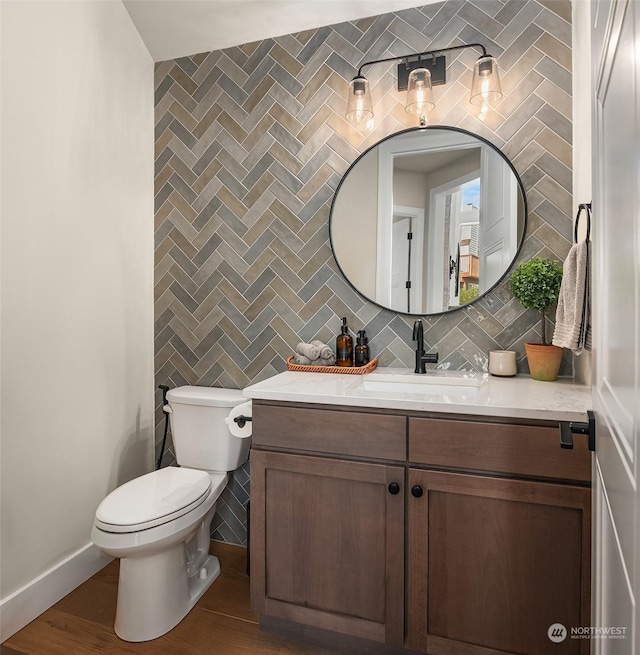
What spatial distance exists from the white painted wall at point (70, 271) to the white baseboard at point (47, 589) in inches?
1.1

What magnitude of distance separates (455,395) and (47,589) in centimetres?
173

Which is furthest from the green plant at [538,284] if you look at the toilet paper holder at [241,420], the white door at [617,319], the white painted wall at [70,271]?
the white painted wall at [70,271]

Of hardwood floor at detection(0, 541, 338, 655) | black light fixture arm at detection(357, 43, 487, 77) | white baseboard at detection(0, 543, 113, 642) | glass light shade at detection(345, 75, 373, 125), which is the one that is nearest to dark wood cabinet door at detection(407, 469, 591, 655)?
hardwood floor at detection(0, 541, 338, 655)

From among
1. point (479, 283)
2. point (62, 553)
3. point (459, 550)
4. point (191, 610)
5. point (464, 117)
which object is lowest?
point (191, 610)

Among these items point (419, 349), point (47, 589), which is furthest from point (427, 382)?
point (47, 589)

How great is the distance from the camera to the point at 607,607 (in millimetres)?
803

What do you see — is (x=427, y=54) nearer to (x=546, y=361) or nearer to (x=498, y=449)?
(x=546, y=361)

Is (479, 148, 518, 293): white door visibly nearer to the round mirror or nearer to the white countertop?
the round mirror

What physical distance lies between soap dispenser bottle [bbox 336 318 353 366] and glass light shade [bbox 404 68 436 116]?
977 millimetres

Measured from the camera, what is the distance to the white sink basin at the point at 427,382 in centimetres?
176

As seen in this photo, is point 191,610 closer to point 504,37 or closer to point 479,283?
point 479,283

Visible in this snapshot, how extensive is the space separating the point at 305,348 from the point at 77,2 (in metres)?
1.73

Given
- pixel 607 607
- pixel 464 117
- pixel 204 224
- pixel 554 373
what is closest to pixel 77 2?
pixel 204 224

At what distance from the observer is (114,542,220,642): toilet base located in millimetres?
1663
